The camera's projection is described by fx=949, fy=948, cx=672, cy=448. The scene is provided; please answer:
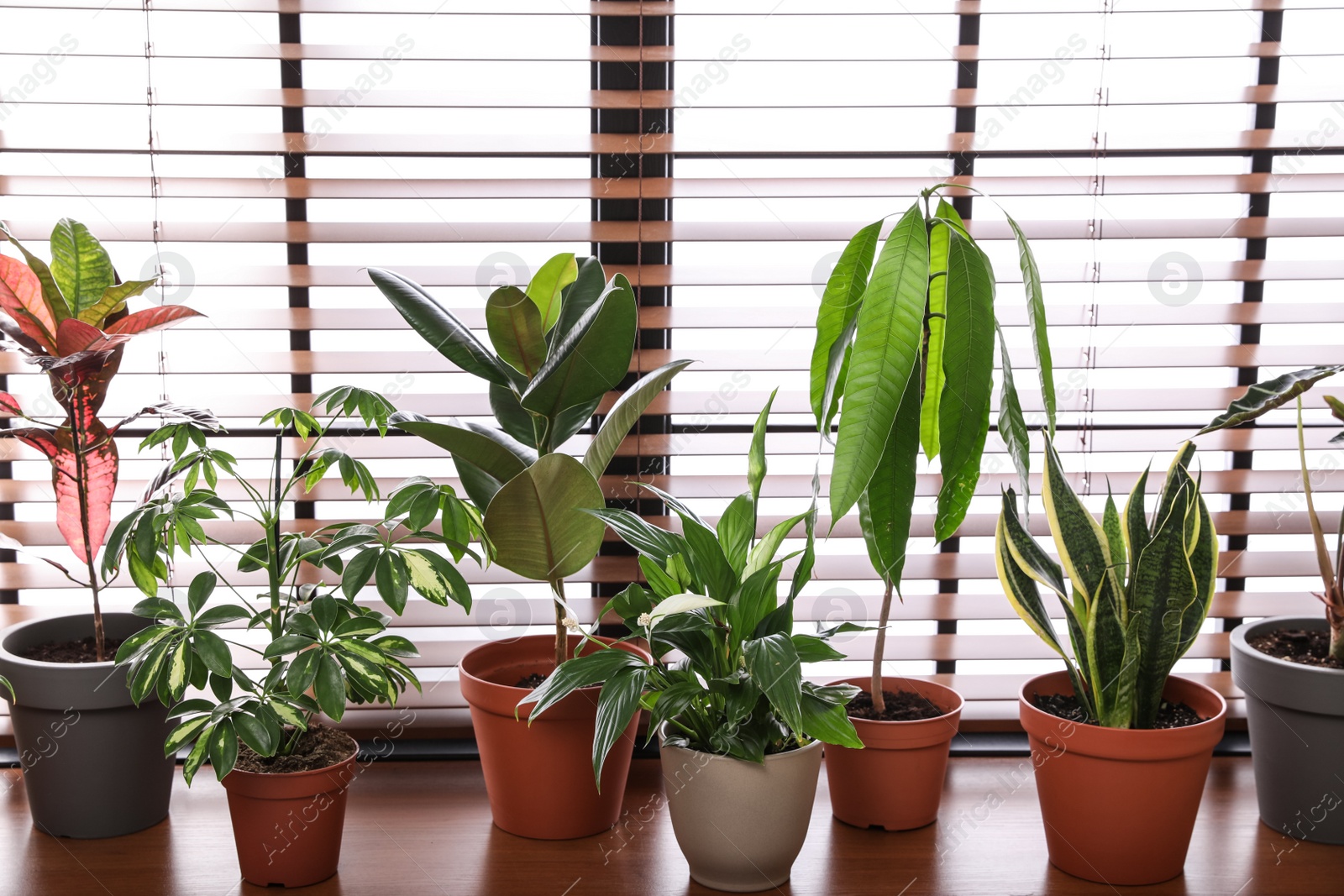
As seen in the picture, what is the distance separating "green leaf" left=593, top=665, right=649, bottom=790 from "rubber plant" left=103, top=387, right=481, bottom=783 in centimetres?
27

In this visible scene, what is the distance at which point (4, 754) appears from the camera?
1746 mm

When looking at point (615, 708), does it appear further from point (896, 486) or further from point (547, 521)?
point (896, 486)

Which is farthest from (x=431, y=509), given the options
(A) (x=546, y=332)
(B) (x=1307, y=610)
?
(B) (x=1307, y=610)

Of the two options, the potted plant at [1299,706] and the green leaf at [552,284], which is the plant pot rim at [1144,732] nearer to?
the potted plant at [1299,706]

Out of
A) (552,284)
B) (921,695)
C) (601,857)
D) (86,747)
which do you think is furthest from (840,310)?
(86,747)

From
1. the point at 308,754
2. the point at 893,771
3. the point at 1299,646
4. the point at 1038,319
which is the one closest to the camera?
the point at 1038,319

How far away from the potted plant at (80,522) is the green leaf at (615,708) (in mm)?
720

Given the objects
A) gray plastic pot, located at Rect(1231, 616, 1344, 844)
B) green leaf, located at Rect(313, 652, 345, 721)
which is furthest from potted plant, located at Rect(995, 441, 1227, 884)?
green leaf, located at Rect(313, 652, 345, 721)

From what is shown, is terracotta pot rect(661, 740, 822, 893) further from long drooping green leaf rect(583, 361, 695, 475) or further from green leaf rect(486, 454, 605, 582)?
long drooping green leaf rect(583, 361, 695, 475)

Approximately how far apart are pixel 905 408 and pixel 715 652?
1.45 feet

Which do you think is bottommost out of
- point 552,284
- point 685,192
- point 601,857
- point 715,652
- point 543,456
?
point 601,857

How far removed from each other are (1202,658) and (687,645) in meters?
1.13

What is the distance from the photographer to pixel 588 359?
133cm

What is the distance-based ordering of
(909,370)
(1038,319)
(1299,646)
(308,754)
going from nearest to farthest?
(909,370), (1038,319), (308,754), (1299,646)
